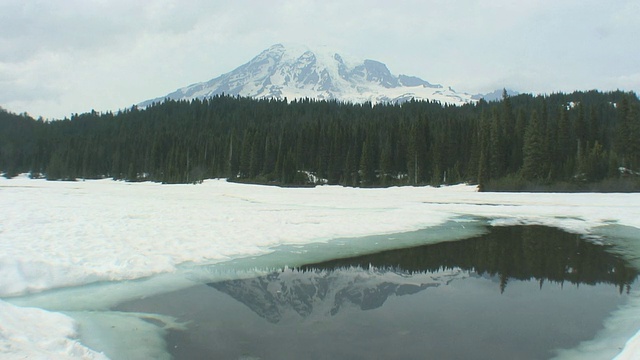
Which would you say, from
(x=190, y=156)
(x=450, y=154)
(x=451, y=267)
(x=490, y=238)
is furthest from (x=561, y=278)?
(x=190, y=156)

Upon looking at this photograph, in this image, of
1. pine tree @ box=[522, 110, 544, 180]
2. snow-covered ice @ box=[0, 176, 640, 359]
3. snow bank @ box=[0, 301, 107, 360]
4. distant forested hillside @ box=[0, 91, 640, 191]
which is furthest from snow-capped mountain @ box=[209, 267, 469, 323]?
pine tree @ box=[522, 110, 544, 180]

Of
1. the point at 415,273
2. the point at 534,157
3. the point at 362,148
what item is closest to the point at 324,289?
the point at 415,273

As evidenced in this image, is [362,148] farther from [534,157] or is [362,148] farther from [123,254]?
[123,254]

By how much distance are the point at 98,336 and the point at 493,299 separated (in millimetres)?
7921

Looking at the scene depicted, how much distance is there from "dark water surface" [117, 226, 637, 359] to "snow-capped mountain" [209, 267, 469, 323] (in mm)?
25

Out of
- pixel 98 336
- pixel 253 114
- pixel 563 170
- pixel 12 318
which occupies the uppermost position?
pixel 253 114

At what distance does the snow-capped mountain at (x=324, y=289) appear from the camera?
8.81 m

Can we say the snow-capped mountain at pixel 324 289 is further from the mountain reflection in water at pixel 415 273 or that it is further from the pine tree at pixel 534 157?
the pine tree at pixel 534 157

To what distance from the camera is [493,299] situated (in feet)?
31.1

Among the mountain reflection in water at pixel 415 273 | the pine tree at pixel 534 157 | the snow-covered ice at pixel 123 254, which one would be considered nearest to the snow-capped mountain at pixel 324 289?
the mountain reflection in water at pixel 415 273

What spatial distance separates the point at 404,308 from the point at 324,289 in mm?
2182

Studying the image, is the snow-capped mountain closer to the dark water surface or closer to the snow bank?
the dark water surface

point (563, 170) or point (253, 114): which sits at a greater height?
point (253, 114)

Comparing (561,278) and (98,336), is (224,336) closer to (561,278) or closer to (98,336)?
(98,336)
